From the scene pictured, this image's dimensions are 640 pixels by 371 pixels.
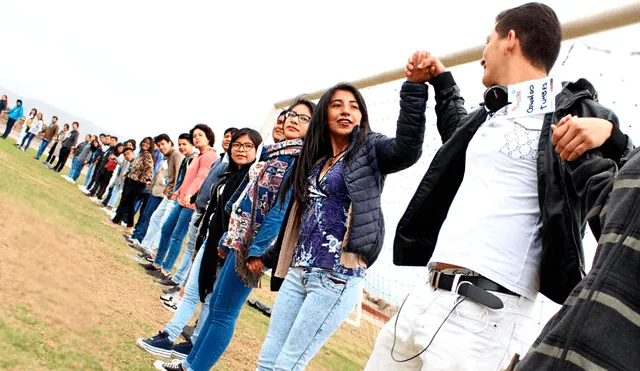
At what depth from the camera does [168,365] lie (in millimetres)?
3756

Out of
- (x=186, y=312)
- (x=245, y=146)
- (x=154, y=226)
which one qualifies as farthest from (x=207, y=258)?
(x=154, y=226)

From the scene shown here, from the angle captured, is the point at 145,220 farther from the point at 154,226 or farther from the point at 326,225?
the point at 326,225

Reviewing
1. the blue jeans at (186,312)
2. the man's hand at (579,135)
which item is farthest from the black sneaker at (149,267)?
the man's hand at (579,135)

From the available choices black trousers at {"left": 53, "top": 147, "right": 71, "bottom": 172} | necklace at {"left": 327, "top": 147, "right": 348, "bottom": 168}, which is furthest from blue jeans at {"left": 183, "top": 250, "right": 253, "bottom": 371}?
black trousers at {"left": 53, "top": 147, "right": 71, "bottom": 172}

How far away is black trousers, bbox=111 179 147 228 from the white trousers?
32.0 ft

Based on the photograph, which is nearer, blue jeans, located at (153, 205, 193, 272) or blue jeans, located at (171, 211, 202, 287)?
blue jeans, located at (171, 211, 202, 287)

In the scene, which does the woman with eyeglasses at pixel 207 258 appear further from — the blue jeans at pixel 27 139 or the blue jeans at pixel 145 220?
the blue jeans at pixel 27 139

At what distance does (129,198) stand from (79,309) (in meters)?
6.96

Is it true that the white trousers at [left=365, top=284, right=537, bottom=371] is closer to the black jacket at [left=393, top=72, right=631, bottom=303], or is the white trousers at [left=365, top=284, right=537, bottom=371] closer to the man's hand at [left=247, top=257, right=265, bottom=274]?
the black jacket at [left=393, top=72, right=631, bottom=303]

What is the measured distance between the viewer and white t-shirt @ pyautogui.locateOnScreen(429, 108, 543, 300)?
5.57 ft

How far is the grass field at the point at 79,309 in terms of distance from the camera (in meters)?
3.33

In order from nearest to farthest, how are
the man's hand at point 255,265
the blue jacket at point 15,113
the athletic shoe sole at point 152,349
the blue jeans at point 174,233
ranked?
1. the man's hand at point 255,265
2. the athletic shoe sole at point 152,349
3. the blue jeans at point 174,233
4. the blue jacket at point 15,113

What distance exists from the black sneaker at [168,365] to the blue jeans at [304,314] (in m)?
1.28

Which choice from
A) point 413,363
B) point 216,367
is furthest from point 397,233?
point 216,367
